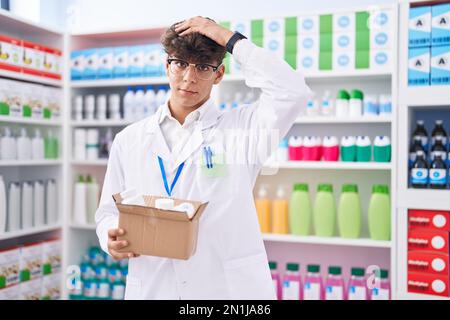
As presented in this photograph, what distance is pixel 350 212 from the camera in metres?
2.88

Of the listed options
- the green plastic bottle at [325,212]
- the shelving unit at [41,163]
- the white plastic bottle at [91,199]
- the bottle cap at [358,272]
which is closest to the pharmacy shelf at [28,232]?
the shelving unit at [41,163]

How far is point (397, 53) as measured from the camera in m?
2.72

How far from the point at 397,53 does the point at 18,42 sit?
233 cm

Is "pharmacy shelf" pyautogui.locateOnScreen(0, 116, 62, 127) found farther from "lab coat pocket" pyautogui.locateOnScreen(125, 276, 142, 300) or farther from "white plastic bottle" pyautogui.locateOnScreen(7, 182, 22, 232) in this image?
"lab coat pocket" pyautogui.locateOnScreen(125, 276, 142, 300)

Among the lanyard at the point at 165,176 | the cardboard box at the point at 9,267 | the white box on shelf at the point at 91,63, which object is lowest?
the cardboard box at the point at 9,267

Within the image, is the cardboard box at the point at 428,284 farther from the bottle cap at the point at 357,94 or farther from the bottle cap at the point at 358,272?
the bottle cap at the point at 357,94

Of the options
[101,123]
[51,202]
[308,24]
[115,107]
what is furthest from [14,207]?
[308,24]

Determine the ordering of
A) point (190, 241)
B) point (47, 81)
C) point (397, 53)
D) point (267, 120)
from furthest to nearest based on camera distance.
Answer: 1. point (47, 81)
2. point (397, 53)
3. point (267, 120)
4. point (190, 241)

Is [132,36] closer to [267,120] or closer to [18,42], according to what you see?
[18,42]

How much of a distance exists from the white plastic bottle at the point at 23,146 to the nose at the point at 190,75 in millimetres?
2048

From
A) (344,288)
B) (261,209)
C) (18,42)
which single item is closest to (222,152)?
(261,209)

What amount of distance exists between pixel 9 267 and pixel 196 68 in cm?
225

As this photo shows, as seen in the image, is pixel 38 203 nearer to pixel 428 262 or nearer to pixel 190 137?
pixel 190 137

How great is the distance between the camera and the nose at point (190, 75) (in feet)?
4.96
